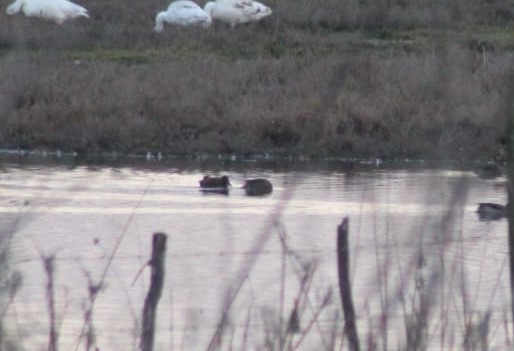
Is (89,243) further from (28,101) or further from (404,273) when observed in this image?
(28,101)

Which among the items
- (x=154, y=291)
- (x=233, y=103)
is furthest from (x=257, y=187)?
(x=154, y=291)

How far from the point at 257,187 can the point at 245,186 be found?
22 centimetres

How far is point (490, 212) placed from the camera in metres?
12.8

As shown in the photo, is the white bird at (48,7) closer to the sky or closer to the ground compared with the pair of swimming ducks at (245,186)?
closer to the sky

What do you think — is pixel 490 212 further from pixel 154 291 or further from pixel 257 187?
pixel 154 291

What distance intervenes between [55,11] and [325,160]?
10.1 metres

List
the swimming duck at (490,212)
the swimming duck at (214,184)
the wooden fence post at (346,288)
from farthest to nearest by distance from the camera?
the swimming duck at (214,184) → the swimming duck at (490,212) → the wooden fence post at (346,288)

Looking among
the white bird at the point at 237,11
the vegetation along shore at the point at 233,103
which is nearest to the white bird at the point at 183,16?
the white bird at the point at 237,11

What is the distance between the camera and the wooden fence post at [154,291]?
510cm

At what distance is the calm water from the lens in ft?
15.1

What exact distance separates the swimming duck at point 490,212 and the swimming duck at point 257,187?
8.61ft

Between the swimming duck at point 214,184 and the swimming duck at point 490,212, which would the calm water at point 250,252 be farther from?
the swimming duck at point 490,212

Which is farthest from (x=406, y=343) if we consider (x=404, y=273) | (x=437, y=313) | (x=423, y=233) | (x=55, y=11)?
(x=55, y=11)

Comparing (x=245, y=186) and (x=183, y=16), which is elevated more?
(x=183, y=16)
